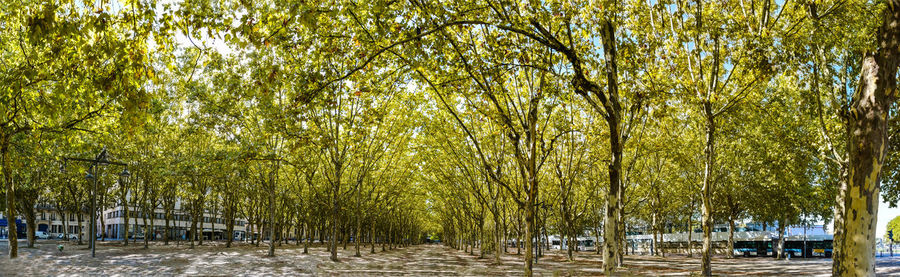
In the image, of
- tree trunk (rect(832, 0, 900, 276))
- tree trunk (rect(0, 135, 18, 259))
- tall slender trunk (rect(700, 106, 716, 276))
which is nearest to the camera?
tree trunk (rect(832, 0, 900, 276))

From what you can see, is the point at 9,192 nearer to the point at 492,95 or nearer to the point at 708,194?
the point at 492,95

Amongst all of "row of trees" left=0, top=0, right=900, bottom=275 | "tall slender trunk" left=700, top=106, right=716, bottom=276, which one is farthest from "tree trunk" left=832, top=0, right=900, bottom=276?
"tall slender trunk" left=700, top=106, right=716, bottom=276

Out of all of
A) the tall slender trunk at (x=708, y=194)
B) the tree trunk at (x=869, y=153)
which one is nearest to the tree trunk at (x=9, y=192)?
the tree trunk at (x=869, y=153)

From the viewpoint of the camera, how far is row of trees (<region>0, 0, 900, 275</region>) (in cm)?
825

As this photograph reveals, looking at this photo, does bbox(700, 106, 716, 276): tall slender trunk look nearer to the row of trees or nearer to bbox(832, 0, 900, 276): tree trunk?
the row of trees

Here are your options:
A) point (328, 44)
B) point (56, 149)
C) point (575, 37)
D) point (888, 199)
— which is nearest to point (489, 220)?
point (888, 199)

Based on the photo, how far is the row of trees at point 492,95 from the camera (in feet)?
27.1

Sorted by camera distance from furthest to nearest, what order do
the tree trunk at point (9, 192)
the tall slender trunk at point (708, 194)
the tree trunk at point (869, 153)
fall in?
the tree trunk at point (9, 192), the tall slender trunk at point (708, 194), the tree trunk at point (869, 153)

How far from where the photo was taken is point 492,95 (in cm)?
1390

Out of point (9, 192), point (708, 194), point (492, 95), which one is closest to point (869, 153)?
point (492, 95)

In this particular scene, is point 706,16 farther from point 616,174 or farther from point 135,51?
point 135,51

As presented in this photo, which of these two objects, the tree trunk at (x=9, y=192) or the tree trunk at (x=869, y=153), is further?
the tree trunk at (x=9, y=192)

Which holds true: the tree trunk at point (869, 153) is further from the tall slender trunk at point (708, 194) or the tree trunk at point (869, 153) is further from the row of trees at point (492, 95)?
the tall slender trunk at point (708, 194)

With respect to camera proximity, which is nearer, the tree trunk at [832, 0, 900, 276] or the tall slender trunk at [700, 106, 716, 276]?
the tree trunk at [832, 0, 900, 276]
